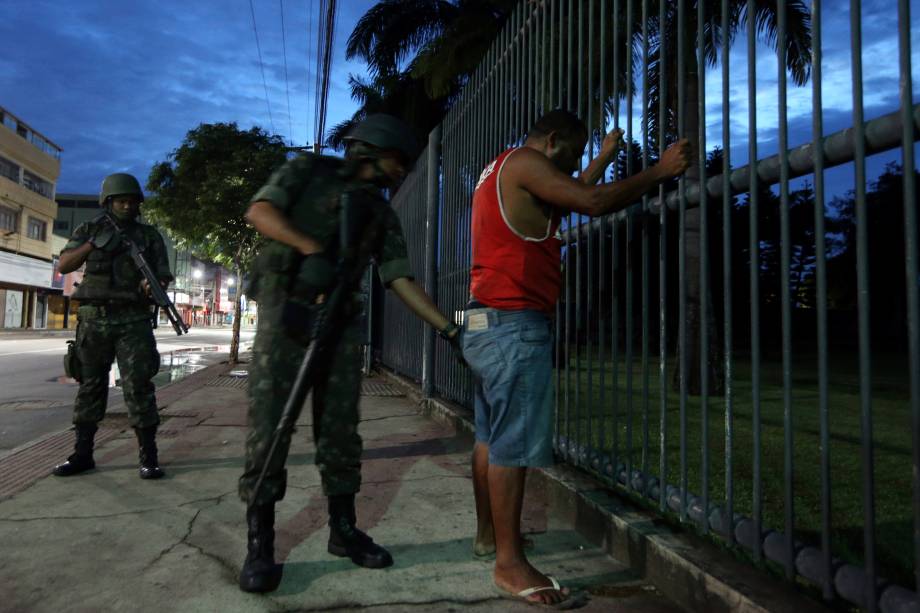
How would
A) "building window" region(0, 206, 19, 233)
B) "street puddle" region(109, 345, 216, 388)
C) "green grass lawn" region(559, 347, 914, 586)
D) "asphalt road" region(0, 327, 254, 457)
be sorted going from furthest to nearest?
1. "building window" region(0, 206, 19, 233)
2. "street puddle" region(109, 345, 216, 388)
3. "asphalt road" region(0, 327, 254, 457)
4. "green grass lawn" region(559, 347, 914, 586)

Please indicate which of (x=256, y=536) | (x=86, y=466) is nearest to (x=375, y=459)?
(x=86, y=466)

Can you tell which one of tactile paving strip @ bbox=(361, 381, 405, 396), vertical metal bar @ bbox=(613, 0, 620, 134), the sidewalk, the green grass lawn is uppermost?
vertical metal bar @ bbox=(613, 0, 620, 134)

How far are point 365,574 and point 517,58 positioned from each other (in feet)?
10.5

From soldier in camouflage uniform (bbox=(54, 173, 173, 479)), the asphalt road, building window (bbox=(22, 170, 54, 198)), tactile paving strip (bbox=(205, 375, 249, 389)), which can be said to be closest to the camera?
soldier in camouflage uniform (bbox=(54, 173, 173, 479))

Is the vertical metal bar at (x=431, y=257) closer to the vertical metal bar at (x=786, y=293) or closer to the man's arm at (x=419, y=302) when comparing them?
the man's arm at (x=419, y=302)

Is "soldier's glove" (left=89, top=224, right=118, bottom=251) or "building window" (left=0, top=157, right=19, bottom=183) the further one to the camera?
"building window" (left=0, top=157, right=19, bottom=183)

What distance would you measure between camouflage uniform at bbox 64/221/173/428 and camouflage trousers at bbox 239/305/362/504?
1.79 m

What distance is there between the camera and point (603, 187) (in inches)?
78.6

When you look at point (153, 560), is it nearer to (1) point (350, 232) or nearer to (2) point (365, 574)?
(2) point (365, 574)

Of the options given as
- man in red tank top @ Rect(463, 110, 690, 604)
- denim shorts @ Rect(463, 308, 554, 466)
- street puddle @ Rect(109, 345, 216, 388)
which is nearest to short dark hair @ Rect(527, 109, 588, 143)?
man in red tank top @ Rect(463, 110, 690, 604)

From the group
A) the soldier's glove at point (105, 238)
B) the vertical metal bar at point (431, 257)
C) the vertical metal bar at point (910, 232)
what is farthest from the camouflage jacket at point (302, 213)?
the vertical metal bar at point (431, 257)

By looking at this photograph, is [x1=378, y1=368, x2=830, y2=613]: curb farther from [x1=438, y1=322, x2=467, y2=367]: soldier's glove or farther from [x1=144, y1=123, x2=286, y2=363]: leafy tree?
[x1=144, y1=123, x2=286, y2=363]: leafy tree

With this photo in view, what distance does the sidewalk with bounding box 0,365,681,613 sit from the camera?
207cm

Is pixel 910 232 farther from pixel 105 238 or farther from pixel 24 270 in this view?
pixel 24 270
